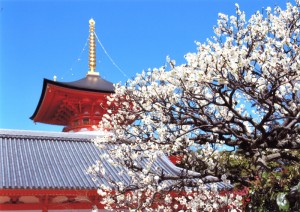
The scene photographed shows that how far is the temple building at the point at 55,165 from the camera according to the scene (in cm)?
1116

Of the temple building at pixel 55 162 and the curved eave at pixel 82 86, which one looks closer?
the temple building at pixel 55 162

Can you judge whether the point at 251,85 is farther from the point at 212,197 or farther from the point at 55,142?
the point at 55,142

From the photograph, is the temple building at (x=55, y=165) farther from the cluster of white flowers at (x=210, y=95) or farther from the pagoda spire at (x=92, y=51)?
the pagoda spire at (x=92, y=51)

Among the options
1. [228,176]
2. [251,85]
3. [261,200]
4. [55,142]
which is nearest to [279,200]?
[261,200]

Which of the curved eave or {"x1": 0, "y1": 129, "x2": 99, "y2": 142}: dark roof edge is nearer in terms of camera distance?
{"x1": 0, "y1": 129, "x2": 99, "y2": 142}: dark roof edge

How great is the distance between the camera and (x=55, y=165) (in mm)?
12961

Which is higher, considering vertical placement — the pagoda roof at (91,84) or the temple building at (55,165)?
the pagoda roof at (91,84)

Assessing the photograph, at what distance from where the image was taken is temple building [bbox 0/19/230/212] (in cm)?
1116

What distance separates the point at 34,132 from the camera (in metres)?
14.9

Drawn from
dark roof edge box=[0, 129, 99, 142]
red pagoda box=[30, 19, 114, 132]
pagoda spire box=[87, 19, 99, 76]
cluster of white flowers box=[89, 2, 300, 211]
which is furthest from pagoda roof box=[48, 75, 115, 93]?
cluster of white flowers box=[89, 2, 300, 211]

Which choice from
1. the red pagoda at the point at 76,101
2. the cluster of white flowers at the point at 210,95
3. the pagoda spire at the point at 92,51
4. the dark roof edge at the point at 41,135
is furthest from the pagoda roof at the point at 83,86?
the cluster of white flowers at the point at 210,95

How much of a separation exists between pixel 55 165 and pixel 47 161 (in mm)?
420

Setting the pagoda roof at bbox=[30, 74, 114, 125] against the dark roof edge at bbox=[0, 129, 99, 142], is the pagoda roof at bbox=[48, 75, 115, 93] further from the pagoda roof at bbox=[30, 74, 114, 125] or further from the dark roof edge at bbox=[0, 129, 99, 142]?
the dark roof edge at bbox=[0, 129, 99, 142]

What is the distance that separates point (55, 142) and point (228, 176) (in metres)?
9.53
